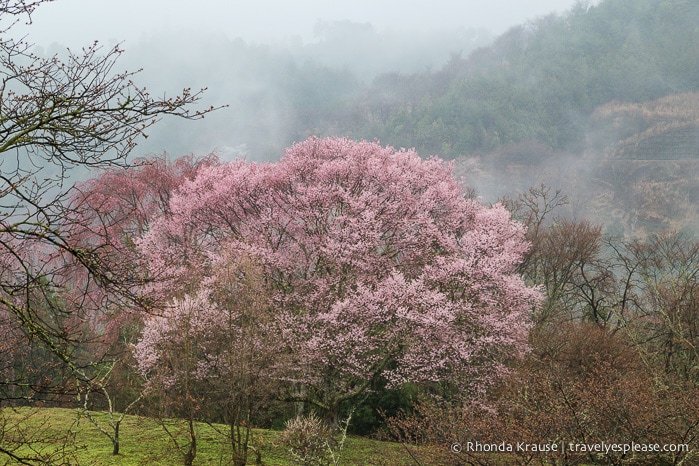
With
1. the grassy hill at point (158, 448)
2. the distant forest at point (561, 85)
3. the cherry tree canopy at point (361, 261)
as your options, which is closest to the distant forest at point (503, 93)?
the distant forest at point (561, 85)

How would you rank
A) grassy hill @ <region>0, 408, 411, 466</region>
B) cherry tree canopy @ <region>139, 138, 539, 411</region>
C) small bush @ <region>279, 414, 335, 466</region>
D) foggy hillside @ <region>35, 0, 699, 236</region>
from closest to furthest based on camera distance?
small bush @ <region>279, 414, 335, 466</region>
grassy hill @ <region>0, 408, 411, 466</region>
cherry tree canopy @ <region>139, 138, 539, 411</region>
foggy hillside @ <region>35, 0, 699, 236</region>

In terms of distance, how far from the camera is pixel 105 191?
28438 millimetres

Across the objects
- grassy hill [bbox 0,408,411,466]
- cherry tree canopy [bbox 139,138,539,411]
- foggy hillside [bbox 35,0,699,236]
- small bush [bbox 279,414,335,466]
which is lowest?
grassy hill [bbox 0,408,411,466]

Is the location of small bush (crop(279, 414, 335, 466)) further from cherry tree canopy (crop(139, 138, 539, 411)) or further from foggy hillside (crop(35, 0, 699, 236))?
foggy hillside (crop(35, 0, 699, 236))

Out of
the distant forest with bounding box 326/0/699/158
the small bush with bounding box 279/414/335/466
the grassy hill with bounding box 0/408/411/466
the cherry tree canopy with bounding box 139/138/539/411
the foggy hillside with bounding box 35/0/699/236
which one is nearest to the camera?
the small bush with bounding box 279/414/335/466

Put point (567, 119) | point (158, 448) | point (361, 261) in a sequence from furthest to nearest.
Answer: point (567, 119)
point (361, 261)
point (158, 448)

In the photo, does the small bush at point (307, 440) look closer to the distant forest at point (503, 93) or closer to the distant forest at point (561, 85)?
the distant forest at point (503, 93)

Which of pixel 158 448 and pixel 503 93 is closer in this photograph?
pixel 158 448

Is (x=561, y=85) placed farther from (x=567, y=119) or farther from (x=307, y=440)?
(x=307, y=440)

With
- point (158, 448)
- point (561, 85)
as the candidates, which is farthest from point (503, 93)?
point (158, 448)

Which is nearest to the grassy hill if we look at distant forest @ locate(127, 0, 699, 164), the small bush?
the small bush

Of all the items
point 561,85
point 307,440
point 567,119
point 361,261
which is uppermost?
point 561,85

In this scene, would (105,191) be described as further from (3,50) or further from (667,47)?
(667,47)

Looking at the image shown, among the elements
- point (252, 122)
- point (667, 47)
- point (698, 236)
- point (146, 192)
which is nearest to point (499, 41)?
point (667, 47)
